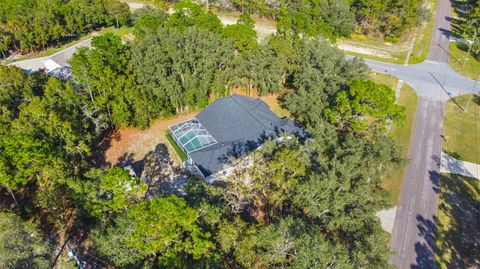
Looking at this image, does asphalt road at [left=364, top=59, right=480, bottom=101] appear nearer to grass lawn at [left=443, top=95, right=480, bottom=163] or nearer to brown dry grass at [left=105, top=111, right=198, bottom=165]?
grass lawn at [left=443, top=95, right=480, bottom=163]

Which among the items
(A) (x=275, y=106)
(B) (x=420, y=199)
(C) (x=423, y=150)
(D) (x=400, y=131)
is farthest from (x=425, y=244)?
(A) (x=275, y=106)

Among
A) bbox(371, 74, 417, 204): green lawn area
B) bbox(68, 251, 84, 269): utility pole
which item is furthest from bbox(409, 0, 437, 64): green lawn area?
bbox(68, 251, 84, 269): utility pole

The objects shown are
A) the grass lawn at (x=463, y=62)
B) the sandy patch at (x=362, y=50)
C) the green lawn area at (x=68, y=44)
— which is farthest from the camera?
the sandy patch at (x=362, y=50)

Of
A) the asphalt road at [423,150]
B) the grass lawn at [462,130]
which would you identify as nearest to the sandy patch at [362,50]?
the asphalt road at [423,150]

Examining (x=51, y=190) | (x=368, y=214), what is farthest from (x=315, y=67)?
(x=51, y=190)

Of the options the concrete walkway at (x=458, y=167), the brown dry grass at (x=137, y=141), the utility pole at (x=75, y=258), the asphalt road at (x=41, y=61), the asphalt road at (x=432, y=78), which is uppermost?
the asphalt road at (x=432, y=78)

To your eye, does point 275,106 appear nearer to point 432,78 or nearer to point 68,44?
point 432,78

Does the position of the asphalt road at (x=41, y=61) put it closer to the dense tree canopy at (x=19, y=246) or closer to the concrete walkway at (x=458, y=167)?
the dense tree canopy at (x=19, y=246)

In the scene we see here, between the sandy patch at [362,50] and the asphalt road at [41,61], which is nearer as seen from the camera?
the asphalt road at [41,61]

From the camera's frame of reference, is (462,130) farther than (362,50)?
No
